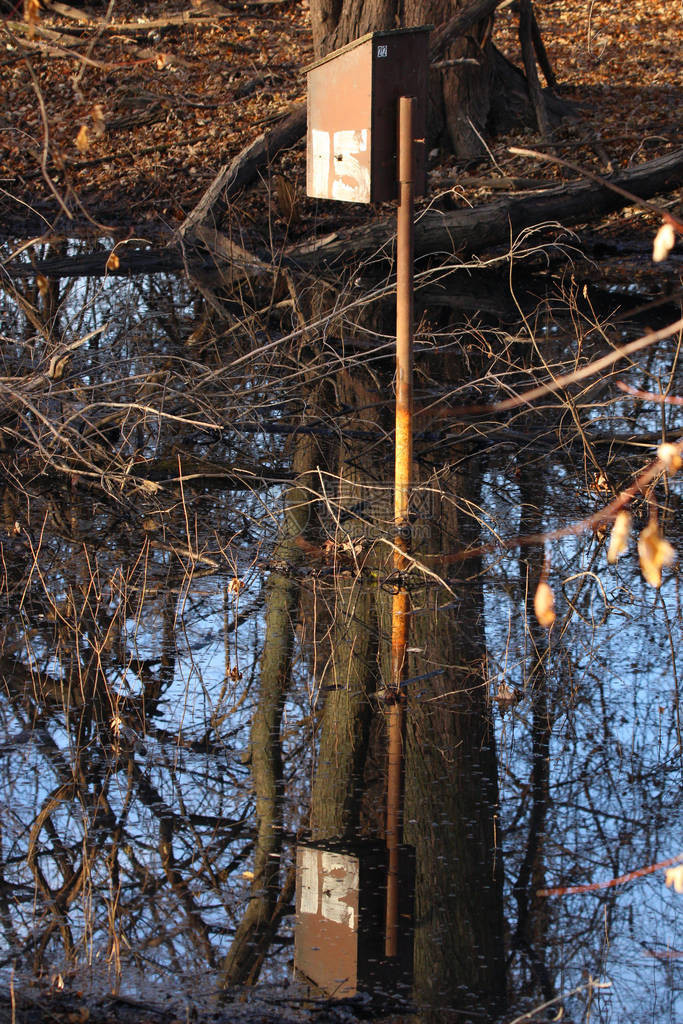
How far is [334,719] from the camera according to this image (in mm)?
4727

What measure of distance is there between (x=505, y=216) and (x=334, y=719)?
969 cm

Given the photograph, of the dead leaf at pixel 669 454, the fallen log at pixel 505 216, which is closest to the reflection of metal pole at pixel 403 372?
the dead leaf at pixel 669 454

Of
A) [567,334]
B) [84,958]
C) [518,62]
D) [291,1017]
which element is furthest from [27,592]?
[518,62]

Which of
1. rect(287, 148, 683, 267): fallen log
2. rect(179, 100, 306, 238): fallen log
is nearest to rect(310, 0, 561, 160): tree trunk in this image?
rect(287, 148, 683, 267): fallen log

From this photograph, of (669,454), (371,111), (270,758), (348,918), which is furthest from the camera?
(371,111)

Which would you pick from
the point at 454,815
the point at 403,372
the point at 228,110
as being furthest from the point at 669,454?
the point at 228,110

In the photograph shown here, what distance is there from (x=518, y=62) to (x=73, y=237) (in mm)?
10464

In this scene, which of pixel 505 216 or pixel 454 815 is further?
pixel 505 216

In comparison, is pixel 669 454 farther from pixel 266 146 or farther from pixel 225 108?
pixel 225 108

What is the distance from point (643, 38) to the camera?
22.5 meters

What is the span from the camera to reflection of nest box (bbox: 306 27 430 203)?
621cm

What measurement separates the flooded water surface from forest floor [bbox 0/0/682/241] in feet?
25.3

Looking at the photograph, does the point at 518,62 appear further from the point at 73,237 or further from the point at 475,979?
the point at 475,979

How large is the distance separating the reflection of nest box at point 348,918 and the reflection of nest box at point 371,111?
3.70 m
